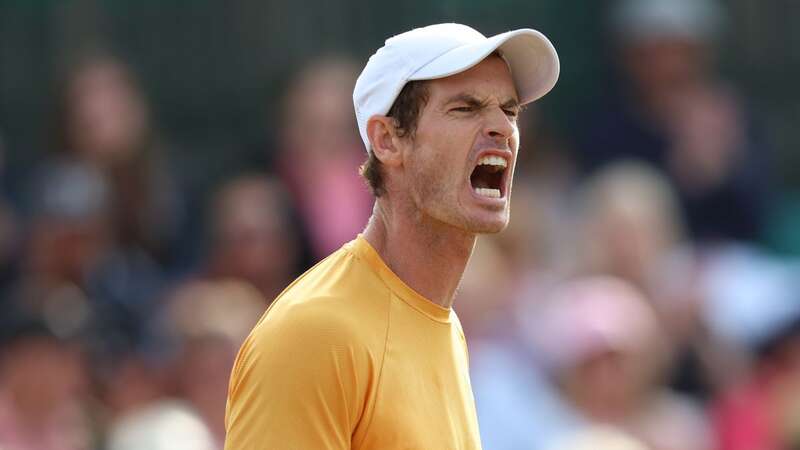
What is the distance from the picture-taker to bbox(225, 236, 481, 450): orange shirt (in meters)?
3.31

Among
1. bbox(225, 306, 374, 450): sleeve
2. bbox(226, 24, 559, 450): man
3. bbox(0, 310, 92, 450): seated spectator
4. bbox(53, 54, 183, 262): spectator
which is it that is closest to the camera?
bbox(225, 306, 374, 450): sleeve

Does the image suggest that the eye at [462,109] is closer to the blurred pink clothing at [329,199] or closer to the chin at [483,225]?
the chin at [483,225]

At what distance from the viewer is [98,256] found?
7.77m

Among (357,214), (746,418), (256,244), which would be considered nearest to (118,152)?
(256,244)

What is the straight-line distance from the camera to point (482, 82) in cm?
372

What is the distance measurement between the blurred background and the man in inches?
101

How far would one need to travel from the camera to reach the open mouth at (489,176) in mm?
3719

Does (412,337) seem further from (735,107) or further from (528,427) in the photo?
(735,107)

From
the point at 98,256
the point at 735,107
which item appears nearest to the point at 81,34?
the point at 98,256

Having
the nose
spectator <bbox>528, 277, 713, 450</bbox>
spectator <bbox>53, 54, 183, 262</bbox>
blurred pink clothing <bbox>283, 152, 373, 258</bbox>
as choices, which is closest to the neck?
the nose

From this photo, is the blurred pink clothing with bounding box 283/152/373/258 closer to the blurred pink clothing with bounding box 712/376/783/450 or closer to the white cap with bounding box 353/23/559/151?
the blurred pink clothing with bounding box 712/376/783/450

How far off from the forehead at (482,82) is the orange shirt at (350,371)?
15.6 inches

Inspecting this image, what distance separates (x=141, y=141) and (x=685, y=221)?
278 centimetres

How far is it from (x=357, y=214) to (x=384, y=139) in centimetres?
420
